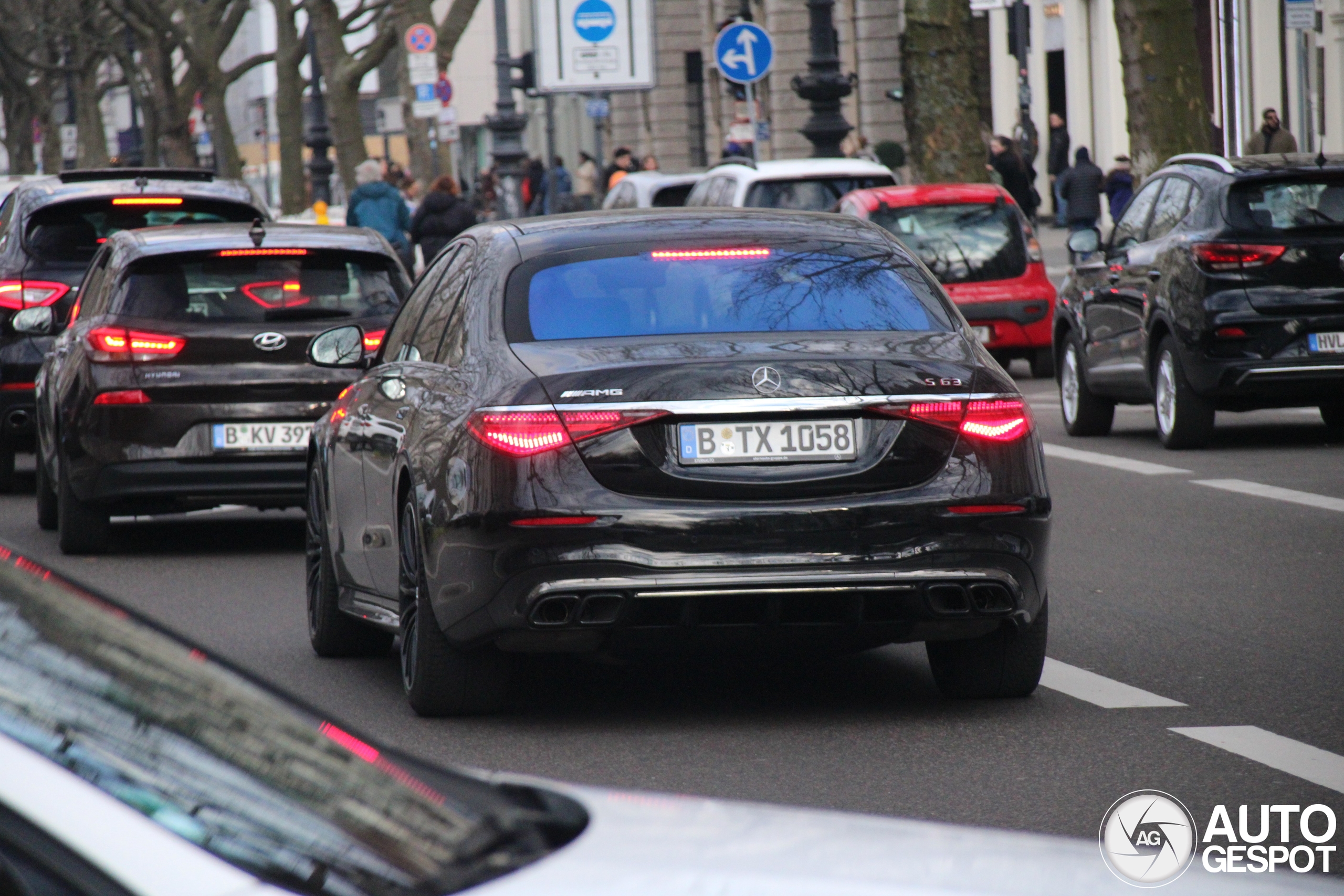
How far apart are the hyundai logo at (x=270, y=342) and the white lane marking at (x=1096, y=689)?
4.71 m

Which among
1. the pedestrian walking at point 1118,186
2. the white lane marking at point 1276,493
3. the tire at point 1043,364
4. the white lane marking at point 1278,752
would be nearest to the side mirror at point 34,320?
the white lane marking at point 1276,493

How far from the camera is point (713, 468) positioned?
6594mm

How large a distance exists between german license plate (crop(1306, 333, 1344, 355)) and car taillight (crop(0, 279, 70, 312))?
7495 mm

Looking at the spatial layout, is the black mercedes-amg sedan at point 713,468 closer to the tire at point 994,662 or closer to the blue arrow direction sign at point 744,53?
the tire at point 994,662

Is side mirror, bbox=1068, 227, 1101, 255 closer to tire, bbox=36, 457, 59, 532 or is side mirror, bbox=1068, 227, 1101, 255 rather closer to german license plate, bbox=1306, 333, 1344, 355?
german license plate, bbox=1306, 333, 1344, 355

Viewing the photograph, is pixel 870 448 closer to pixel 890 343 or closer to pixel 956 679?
pixel 890 343

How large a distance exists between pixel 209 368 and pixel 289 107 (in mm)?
43018

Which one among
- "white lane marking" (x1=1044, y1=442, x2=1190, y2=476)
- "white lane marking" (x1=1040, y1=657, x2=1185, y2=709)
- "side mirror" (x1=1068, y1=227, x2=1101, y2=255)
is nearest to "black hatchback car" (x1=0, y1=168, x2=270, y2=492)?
"side mirror" (x1=1068, y1=227, x2=1101, y2=255)

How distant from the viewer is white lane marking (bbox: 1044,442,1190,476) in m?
14.2

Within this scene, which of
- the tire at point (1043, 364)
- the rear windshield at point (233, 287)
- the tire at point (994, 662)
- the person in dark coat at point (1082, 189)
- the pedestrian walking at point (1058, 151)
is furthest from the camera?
the pedestrian walking at point (1058, 151)

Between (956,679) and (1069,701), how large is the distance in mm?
346

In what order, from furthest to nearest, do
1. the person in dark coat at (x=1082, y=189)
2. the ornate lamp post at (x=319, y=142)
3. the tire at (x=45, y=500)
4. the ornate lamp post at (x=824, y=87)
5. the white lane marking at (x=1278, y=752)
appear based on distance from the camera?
the ornate lamp post at (x=319, y=142) < the person in dark coat at (x=1082, y=189) < the ornate lamp post at (x=824, y=87) < the tire at (x=45, y=500) < the white lane marking at (x=1278, y=752)

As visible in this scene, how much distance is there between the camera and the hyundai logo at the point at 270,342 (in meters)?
11.4

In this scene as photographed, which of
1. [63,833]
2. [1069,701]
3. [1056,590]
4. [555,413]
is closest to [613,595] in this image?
[555,413]
